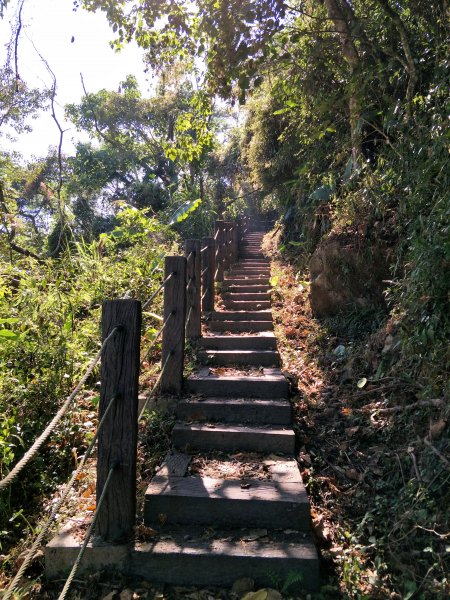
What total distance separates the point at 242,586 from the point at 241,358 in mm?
2803

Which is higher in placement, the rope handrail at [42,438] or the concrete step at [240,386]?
the rope handrail at [42,438]

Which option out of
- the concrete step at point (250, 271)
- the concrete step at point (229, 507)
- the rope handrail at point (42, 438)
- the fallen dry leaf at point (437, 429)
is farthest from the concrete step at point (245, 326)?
the concrete step at point (250, 271)

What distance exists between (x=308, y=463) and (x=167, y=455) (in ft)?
3.86

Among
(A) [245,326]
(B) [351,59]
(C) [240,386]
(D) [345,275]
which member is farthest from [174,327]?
(B) [351,59]

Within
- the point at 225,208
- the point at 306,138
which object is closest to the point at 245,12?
the point at 306,138

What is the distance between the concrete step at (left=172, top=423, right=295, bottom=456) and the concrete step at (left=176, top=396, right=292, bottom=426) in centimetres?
25

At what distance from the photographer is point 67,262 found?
7.16m

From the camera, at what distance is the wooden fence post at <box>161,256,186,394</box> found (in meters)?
4.18

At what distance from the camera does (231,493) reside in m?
2.94

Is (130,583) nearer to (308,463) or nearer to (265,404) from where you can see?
(308,463)

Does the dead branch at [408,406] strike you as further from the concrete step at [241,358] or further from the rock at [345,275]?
the rock at [345,275]

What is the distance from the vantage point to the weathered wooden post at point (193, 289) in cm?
532

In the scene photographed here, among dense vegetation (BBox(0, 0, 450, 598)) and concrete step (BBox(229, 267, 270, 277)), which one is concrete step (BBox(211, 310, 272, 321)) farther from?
concrete step (BBox(229, 267, 270, 277))

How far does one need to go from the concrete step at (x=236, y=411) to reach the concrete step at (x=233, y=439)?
0.83 feet
